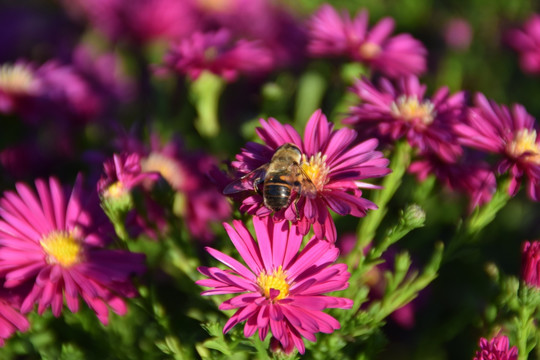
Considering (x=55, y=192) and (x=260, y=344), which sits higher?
(x=55, y=192)

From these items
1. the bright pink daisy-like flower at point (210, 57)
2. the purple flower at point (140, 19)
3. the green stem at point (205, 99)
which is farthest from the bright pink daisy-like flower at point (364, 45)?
the purple flower at point (140, 19)

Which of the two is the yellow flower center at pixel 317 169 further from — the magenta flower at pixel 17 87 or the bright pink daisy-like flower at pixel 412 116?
the magenta flower at pixel 17 87

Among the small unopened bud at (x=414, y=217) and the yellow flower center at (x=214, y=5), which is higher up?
the yellow flower center at (x=214, y=5)

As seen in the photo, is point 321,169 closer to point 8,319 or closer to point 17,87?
point 8,319

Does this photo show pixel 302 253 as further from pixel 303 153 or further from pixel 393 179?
pixel 393 179

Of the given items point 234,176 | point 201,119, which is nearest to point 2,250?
point 234,176

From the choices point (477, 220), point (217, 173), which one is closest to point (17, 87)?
point (217, 173)

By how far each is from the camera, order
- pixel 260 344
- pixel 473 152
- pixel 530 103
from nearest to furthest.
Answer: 1. pixel 260 344
2. pixel 473 152
3. pixel 530 103
